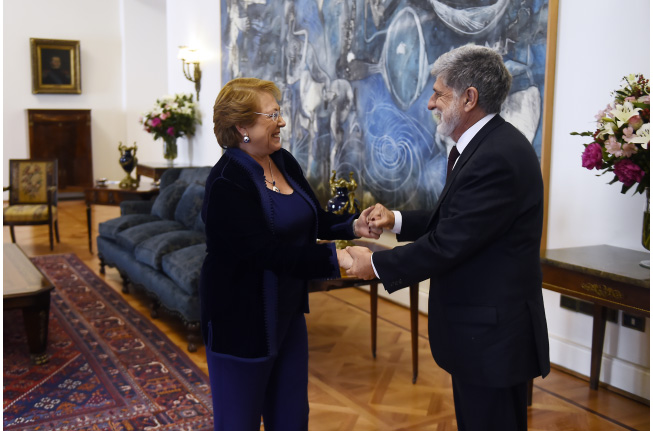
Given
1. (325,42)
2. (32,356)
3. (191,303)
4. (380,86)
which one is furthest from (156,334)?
(325,42)

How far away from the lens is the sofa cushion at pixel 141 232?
6.42 m

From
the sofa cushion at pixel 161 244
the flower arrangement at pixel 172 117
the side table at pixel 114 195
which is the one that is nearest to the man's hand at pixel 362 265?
the sofa cushion at pixel 161 244

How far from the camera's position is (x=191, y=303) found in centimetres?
502

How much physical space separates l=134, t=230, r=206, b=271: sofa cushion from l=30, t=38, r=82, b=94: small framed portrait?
8.34 m

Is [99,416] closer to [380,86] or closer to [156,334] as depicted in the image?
[156,334]

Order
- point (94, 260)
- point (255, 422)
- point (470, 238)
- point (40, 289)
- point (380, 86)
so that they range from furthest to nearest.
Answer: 1. point (94, 260)
2. point (380, 86)
3. point (40, 289)
4. point (255, 422)
5. point (470, 238)

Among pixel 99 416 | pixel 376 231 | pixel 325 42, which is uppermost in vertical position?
pixel 325 42

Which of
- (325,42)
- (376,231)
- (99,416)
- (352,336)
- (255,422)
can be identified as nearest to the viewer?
(255,422)

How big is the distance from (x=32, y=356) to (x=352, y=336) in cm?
240

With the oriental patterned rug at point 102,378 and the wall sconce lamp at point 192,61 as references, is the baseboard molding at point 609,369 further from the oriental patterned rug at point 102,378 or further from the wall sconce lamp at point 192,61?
the wall sconce lamp at point 192,61

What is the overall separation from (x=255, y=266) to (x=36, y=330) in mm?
3037

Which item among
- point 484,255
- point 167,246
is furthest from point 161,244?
point 484,255

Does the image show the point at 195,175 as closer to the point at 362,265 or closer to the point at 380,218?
the point at 380,218

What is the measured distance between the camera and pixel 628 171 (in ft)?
11.1
